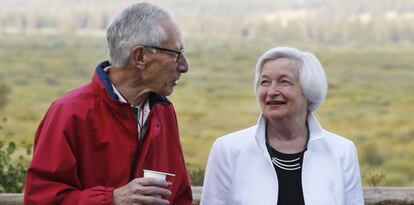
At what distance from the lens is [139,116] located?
2629 millimetres

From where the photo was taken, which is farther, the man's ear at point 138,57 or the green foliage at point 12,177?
the green foliage at point 12,177

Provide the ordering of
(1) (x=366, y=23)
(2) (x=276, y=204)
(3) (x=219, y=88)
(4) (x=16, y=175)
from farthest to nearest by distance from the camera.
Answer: (1) (x=366, y=23) < (3) (x=219, y=88) < (4) (x=16, y=175) < (2) (x=276, y=204)

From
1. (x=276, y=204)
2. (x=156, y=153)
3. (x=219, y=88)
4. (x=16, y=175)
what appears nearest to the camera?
(x=156, y=153)

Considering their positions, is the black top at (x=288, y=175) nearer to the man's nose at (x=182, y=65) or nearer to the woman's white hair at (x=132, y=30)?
the man's nose at (x=182, y=65)

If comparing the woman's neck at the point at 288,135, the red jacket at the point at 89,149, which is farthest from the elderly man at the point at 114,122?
the woman's neck at the point at 288,135

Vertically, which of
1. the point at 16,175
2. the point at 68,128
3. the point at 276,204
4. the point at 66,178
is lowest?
the point at 16,175

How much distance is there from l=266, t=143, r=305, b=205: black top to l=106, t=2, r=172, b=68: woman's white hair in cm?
86

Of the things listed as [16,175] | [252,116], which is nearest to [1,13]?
[252,116]

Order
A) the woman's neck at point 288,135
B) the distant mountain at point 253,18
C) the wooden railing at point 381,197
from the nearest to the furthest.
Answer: the woman's neck at point 288,135 < the wooden railing at point 381,197 < the distant mountain at point 253,18

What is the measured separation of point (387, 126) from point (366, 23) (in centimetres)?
2659

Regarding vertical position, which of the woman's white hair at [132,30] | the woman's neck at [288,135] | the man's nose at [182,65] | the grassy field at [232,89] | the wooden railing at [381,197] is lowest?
the grassy field at [232,89]

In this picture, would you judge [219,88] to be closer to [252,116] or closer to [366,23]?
[252,116]

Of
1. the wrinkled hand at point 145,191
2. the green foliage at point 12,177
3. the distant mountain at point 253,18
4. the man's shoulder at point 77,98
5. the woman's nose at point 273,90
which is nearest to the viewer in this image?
the wrinkled hand at point 145,191

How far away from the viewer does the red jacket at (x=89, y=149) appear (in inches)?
96.5
